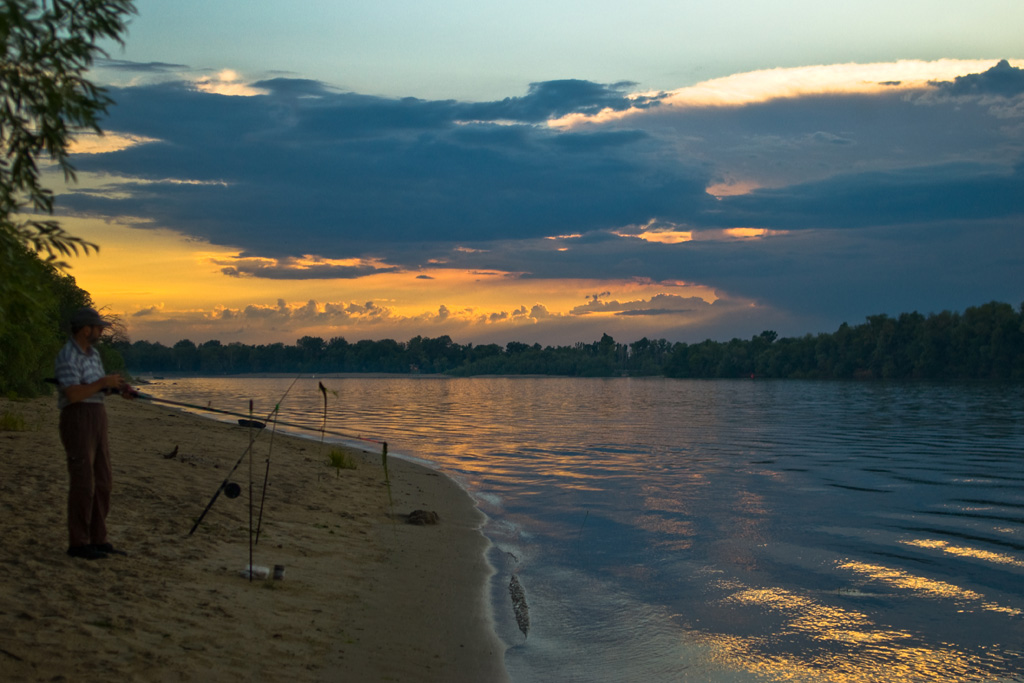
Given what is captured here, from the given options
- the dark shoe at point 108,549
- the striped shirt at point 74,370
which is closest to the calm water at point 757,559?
the dark shoe at point 108,549

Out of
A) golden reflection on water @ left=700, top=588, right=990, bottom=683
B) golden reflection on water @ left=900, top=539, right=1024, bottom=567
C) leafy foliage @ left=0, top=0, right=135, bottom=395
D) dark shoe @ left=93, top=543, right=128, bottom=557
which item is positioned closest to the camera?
leafy foliage @ left=0, top=0, right=135, bottom=395

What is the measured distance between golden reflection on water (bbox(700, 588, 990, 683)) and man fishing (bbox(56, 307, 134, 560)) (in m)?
6.91

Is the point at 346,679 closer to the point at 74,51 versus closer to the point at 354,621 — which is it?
the point at 354,621

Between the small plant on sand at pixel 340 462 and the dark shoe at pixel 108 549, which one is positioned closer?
the dark shoe at pixel 108 549

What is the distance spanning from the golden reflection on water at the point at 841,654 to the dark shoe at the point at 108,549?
6.69 meters

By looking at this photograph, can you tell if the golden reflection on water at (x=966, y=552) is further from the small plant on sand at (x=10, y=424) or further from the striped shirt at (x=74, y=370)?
the small plant on sand at (x=10, y=424)

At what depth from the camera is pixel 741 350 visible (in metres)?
195

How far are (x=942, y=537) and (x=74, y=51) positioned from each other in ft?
51.8

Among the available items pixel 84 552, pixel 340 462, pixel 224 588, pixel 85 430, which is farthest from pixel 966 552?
pixel 340 462

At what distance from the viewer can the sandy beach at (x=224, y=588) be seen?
20.6ft

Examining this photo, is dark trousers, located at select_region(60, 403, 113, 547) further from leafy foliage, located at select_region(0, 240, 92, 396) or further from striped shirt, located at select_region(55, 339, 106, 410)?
leafy foliage, located at select_region(0, 240, 92, 396)

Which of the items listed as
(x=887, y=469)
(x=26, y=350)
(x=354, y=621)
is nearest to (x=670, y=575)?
(x=354, y=621)

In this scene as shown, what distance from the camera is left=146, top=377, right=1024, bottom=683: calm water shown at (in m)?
8.67

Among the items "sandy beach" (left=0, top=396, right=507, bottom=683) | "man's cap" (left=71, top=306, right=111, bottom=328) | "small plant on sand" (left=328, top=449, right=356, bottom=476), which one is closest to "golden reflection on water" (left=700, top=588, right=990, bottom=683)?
"sandy beach" (left=0, top=396, right=507, bottom=683)
